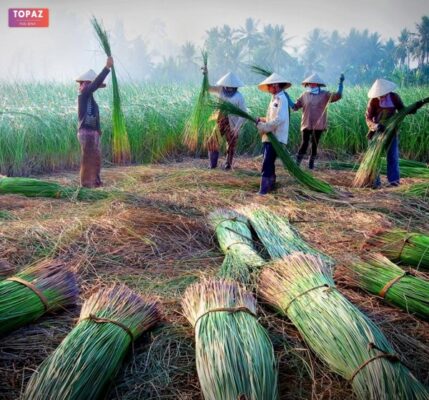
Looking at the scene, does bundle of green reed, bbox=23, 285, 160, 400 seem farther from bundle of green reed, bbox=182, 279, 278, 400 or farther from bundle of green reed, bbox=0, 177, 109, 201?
bundle of green reed, bbox=0, 177, 109, 201

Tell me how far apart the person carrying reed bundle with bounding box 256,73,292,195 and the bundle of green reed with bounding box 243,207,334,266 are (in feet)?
4.76

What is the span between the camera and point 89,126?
19.8ft

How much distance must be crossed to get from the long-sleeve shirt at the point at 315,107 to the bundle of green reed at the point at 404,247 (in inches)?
150

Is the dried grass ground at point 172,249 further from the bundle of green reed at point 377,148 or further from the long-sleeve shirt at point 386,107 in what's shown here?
the long-sleeve shirt at point 386,107

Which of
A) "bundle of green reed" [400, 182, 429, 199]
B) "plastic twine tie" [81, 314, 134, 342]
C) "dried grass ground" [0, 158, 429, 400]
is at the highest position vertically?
"bundle of green reed" [400, 182, 429, 199]

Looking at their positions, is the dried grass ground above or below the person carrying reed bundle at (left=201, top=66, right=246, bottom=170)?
below

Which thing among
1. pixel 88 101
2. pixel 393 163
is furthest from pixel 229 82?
pixel 393 163

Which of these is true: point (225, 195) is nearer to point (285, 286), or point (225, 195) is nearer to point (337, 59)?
point (285, 286)

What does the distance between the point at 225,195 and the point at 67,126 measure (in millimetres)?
3563

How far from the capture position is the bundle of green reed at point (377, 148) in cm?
559

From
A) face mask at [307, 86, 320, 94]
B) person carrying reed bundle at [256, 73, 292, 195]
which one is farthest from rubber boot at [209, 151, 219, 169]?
person carrying reed bundle at [256, 73, 292, 195]

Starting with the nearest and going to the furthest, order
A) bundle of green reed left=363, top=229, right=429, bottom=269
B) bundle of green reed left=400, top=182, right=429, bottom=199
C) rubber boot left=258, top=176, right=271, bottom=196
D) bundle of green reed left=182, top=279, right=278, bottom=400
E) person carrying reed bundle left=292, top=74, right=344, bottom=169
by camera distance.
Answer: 1. bundle of green reed left=182, top=279, right=278, bottom=400
2. bundle of green reed left=363, top=229, right=429, bottom=269
3. bundle of green reed left=400, top=182, right=429, bottom=199
4. rubber boot left=258, top=176, right=271, bottom=196
5. person carrying reed bundle left=292, top=74, right=344, bottom=169

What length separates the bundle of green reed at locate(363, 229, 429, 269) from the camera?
11.0 ft

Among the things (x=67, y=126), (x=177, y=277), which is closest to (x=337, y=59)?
(x=67, y=126)
